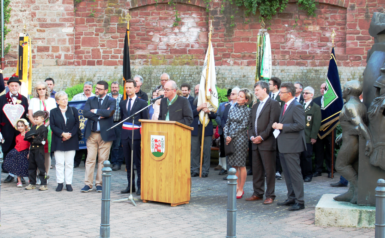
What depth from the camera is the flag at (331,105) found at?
10281 mm

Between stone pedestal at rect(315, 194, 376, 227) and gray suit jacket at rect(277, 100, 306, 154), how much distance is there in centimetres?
115

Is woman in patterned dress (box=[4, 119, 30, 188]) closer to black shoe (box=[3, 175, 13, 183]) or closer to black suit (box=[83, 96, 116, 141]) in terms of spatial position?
black shoe (box=[3, 175, 13, 183])

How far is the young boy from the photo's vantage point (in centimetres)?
852

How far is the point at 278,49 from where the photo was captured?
14.9m

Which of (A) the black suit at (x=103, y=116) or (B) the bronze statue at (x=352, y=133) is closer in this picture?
(B) the bronze statue at (x=352, y=133)

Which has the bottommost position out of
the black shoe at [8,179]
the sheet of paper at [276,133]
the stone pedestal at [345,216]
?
the black shoe at [8,179]

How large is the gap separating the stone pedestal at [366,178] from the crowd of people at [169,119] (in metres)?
0.97

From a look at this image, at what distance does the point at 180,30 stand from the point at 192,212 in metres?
9.68

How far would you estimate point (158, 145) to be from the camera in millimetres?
7191

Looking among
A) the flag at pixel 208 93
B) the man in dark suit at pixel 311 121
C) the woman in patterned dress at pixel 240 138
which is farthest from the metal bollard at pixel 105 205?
the man in dark suit at pixel 311 121

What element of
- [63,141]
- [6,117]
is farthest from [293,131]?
[6,117]

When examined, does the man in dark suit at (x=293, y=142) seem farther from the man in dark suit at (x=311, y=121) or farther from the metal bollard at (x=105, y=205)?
the metal bollard at (x=105, y=205)

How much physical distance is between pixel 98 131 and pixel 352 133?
4.54m

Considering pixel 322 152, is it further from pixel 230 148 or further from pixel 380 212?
pixel 380 212
